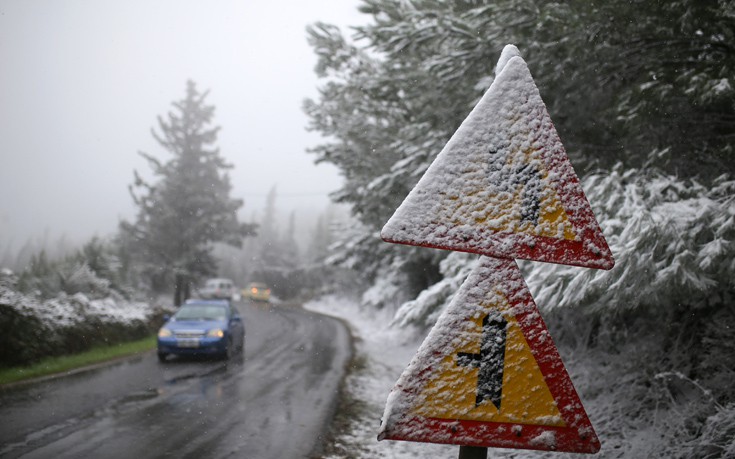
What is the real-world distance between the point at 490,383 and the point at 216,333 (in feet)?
36.5

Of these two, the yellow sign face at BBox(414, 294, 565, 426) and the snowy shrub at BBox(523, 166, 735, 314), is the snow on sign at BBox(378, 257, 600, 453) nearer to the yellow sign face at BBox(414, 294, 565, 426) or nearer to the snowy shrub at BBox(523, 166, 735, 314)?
the yellow sign face at BBox(414, 294, 565, 426)

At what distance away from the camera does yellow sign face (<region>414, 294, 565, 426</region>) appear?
185 centimetres

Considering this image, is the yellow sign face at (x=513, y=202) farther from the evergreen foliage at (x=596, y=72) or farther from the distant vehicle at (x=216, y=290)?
the distant vehicle at (x=216, y=290)

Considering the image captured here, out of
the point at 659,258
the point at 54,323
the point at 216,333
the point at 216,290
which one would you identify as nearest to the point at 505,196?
the point at 659,258

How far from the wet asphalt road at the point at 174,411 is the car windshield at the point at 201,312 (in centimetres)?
128

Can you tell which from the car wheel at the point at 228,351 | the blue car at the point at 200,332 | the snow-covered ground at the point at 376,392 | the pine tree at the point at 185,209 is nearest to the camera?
the snow-covered ground at the point at 376,392

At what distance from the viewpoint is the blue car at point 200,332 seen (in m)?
11.6

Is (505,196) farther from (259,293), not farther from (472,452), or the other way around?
(259,293)

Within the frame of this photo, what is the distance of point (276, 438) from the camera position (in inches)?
240

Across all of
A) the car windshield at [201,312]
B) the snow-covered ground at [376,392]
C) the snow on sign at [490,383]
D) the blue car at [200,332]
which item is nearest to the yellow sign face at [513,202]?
the snow on sign at [490,383]

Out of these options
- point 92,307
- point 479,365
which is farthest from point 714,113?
point 92,307

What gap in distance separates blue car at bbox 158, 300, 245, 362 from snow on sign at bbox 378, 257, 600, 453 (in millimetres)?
10917

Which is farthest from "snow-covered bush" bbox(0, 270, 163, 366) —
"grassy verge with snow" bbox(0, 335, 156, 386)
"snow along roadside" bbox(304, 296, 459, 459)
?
"snow along roadside" bbox(304, 296, 459, 459)

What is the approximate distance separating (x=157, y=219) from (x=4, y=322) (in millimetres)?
18737
